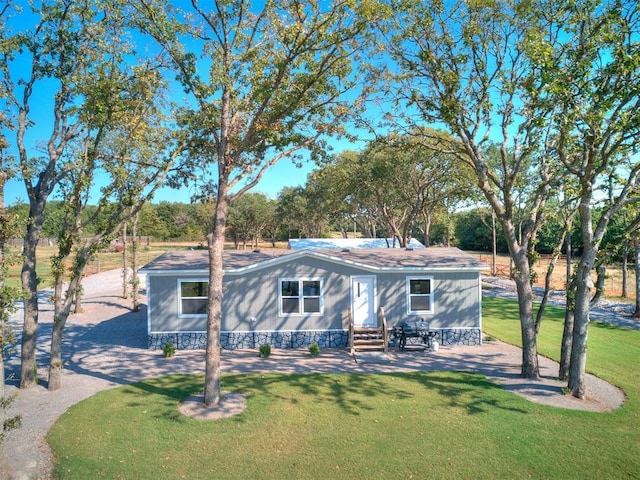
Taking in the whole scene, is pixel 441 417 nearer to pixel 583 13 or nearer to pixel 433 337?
pixel 433 337

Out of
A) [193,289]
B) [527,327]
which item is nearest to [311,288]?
[193,289]

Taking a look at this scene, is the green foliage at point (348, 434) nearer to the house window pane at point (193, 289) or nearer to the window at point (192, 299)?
the window at point (192, 299)

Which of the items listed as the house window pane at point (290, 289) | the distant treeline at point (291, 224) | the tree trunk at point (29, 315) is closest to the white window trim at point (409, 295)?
the house window pane at point (290, 289)

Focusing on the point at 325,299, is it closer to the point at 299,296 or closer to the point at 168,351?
the point at 299,296

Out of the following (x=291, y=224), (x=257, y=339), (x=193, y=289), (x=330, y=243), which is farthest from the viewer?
(x=291, y=224)

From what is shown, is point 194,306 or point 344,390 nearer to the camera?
point 344,390

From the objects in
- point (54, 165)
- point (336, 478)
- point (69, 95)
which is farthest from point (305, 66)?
point (336, 478)

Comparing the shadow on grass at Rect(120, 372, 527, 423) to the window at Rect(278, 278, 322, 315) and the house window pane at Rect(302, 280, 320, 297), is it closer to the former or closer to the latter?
the window at Rect(278, 278, 322, 315)
